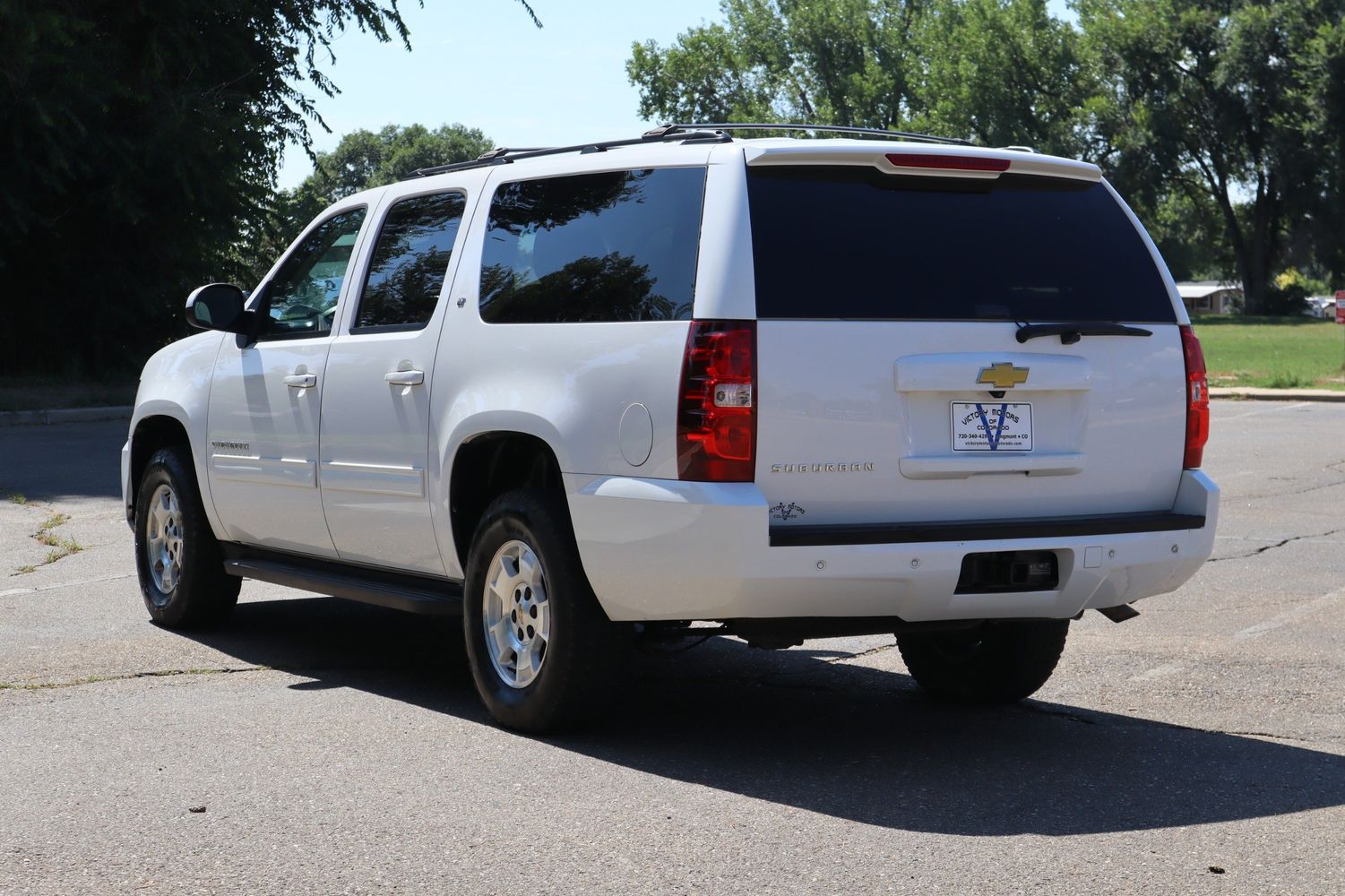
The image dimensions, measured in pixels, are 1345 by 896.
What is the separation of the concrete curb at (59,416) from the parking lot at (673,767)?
42.4 ft

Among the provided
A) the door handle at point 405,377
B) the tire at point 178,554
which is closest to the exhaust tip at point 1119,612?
the door handle at point 405,377

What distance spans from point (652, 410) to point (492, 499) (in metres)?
1.05

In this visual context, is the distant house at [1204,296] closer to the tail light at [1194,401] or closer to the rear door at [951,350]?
the tail light at [1194,401]

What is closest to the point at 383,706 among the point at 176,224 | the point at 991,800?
the point at 991,800

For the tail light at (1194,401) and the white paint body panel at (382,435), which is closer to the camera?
the tail light at (1194,401)

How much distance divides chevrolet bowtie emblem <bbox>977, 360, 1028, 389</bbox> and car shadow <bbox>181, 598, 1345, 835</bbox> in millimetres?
1210

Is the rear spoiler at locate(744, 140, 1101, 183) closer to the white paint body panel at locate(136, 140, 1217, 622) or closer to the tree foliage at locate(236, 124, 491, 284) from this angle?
the white paint body panel at locate(136, 140, 1217, 622)

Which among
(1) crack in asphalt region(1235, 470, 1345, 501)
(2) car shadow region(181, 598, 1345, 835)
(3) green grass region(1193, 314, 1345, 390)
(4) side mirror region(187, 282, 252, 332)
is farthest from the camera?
(3) green grass region(1193, 314, 1345, 390)

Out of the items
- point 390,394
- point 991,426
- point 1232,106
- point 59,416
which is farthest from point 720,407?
point 1232,106

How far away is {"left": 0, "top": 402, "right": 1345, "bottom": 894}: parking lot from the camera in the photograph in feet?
13.8

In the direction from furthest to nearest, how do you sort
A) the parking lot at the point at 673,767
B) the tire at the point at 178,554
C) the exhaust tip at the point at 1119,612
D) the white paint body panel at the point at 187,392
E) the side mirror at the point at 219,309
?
1. the tire at the point at 178,554
2. the white paint body panel at the point at 187,392
3. the side mirror at the point at 219,309
4. the exhaust tip at the point at 1119,612
5. the parking lot at the point at 673,767

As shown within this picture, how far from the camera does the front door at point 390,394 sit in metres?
6.22

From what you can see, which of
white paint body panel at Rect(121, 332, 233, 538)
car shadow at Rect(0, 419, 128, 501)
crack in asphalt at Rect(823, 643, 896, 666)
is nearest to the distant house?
car shadow at Rect(0, 419, 128, 501)

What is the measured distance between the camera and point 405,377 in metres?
6.23
